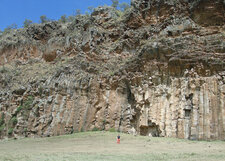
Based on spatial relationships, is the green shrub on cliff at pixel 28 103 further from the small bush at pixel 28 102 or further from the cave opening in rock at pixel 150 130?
the cave opening in rock at pixel 150 130

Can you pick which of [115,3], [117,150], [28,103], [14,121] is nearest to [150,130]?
[117,150]

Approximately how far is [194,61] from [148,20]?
10199mm

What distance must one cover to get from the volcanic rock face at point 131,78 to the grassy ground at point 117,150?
8.09 feet

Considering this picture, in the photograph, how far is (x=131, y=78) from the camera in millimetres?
24438

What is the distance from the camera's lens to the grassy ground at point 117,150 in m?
11.7

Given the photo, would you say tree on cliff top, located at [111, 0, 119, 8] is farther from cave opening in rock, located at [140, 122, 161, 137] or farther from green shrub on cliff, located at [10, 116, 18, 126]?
cave opening in rock, located at [140, 122, 161, 137]

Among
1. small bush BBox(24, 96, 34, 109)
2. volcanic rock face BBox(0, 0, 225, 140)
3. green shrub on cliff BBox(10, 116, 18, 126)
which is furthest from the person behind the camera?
small bush BBox(24, 96, 34, 109)

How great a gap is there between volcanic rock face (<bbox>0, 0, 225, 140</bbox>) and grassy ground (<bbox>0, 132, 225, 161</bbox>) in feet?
8.09

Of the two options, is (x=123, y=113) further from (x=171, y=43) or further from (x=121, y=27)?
(x=121, y=27)

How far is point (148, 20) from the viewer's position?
94.1 feet

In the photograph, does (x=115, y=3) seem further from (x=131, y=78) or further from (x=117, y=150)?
(x=117, y=150)

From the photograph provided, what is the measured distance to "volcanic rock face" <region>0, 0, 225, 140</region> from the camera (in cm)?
1930

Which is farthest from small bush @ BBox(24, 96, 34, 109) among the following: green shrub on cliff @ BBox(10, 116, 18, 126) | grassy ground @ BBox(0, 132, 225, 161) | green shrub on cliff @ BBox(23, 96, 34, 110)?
grassy ground @ BBox(0, 132, 225, 161)

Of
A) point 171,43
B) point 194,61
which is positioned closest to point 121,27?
point 171,43
